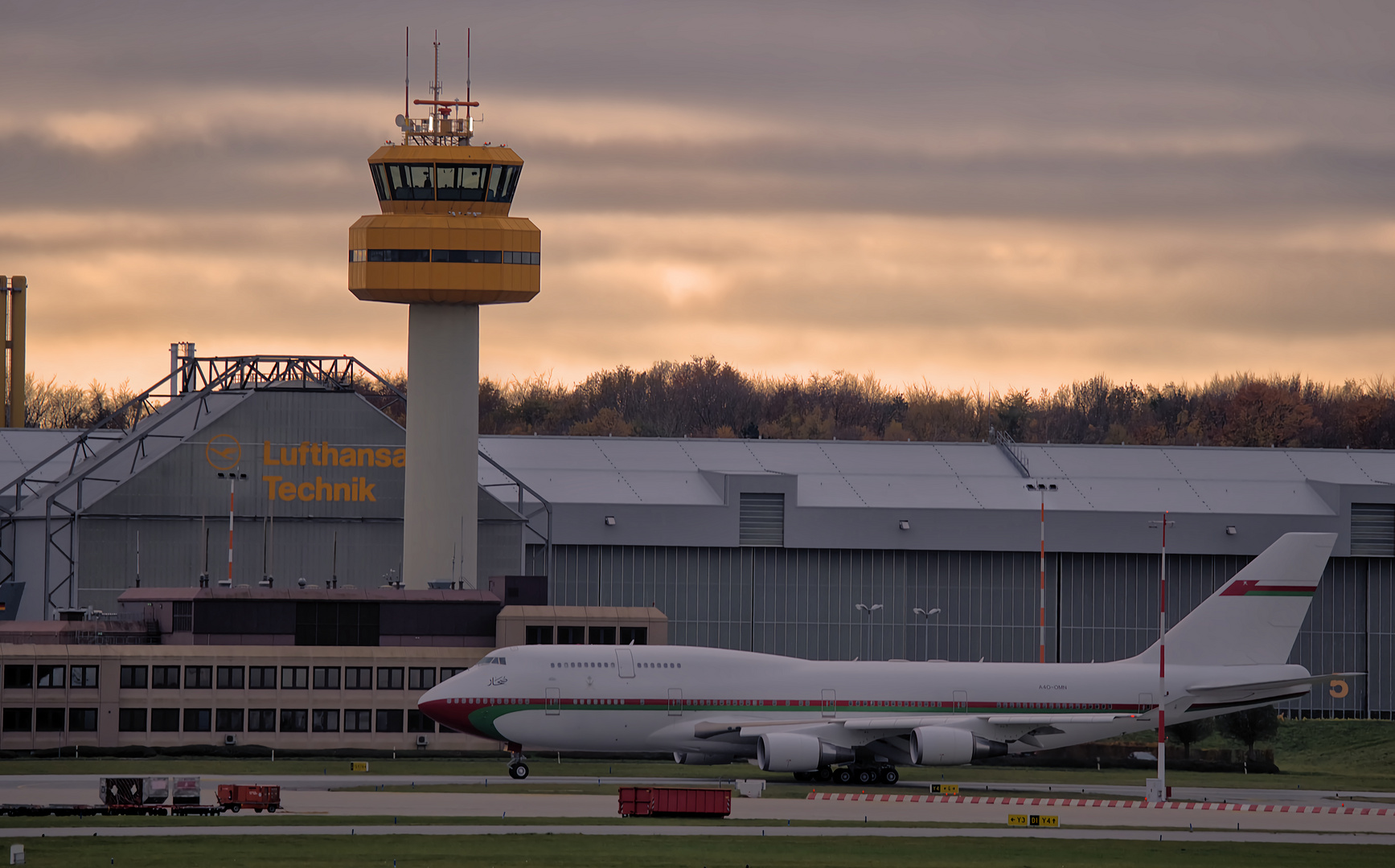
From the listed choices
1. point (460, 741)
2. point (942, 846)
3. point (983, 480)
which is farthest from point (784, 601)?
point (942, 846)

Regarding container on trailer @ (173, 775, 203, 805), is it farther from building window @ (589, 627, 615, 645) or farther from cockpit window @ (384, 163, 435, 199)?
cockpit window @ (384, 163, 435, 199)

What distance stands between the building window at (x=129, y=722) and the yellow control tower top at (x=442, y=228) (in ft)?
84.0

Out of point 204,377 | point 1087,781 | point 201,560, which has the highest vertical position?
point 204,377

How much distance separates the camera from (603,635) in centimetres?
8438

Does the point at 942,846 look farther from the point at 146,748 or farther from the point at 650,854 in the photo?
the point at 146,748

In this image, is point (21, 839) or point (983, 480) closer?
point (21, 839)

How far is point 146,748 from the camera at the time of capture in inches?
3044

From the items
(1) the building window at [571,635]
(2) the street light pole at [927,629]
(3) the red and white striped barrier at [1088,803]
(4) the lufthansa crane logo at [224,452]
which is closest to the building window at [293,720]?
(1) the building window at [571,635]

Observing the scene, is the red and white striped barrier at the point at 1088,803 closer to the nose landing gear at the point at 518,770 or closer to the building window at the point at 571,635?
the nose landing gear at the point at 518,770

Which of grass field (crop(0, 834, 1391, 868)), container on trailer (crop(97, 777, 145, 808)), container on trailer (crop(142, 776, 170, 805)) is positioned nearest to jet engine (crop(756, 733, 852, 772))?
grass field (crop(0, 834, 1391, 868))

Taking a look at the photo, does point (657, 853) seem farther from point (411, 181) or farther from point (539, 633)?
point (411, 181)

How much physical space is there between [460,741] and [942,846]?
31.9 m

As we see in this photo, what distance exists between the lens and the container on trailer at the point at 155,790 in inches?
2266

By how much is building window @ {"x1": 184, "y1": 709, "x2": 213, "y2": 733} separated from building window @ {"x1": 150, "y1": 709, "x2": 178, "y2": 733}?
46 cm
